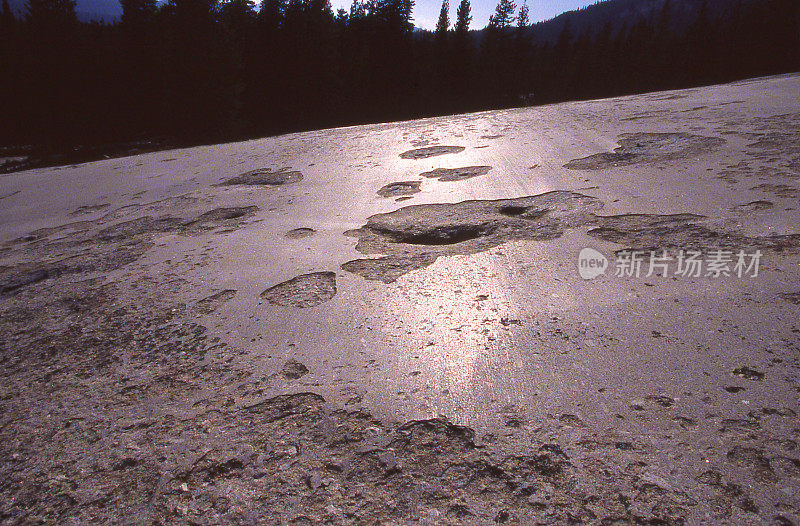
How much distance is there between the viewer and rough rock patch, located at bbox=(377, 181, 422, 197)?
1898 millimetres

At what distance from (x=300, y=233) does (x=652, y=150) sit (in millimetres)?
1738

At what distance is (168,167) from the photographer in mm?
2982

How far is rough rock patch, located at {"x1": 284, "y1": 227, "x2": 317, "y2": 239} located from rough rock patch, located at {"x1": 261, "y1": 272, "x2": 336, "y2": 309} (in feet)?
1.08

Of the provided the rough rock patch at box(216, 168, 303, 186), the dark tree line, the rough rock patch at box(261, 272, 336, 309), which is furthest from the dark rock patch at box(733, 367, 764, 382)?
the dark tree line

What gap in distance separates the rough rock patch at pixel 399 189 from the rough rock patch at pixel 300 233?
0.43 m

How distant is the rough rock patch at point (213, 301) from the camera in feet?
3.88

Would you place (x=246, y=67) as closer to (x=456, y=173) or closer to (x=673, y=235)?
(x=456, y=173)

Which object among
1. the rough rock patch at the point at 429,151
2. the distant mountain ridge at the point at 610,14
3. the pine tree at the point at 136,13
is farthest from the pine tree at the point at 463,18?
the distant mountain ridge at the point at 610,14

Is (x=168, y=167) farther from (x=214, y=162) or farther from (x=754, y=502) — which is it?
(x=754, y=502)

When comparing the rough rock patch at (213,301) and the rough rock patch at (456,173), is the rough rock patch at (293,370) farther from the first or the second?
the rough rock patch at (456,173)

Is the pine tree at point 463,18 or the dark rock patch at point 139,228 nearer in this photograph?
the dark rock patch at point 139,228

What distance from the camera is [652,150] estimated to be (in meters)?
2.02

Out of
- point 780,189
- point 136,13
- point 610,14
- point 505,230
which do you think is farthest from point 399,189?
point 610,14

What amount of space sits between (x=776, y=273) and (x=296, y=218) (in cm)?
158
